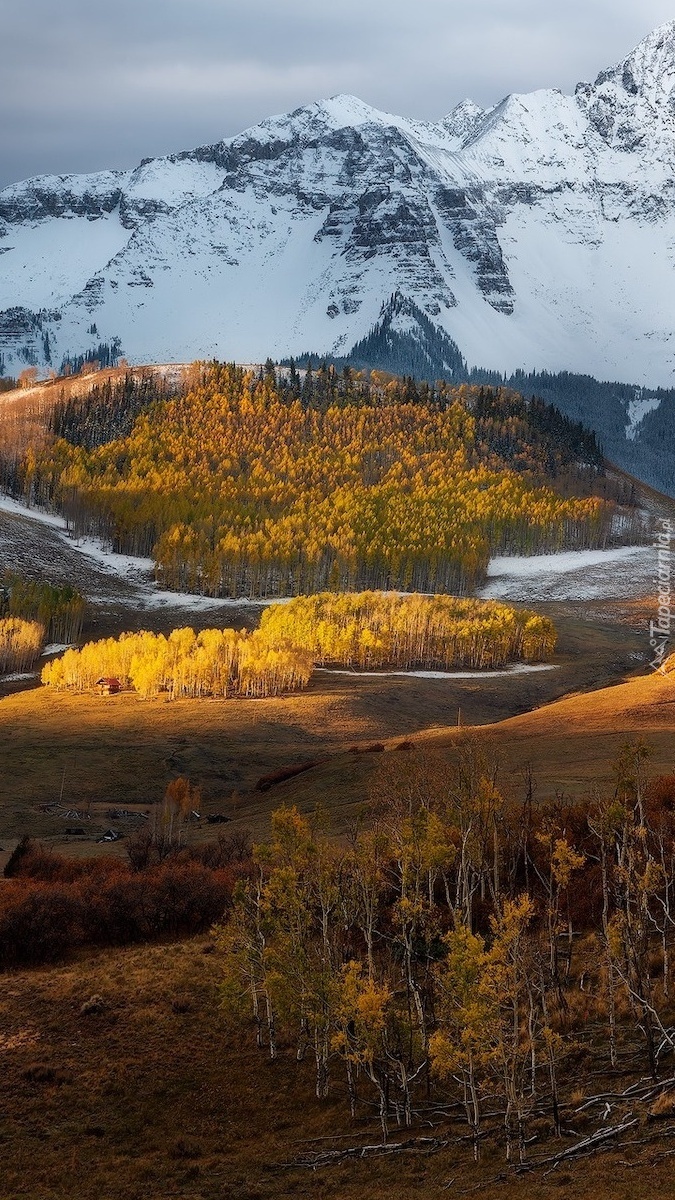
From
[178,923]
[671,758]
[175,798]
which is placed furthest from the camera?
[175,798]

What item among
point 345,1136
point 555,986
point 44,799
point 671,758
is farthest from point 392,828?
point 44,799

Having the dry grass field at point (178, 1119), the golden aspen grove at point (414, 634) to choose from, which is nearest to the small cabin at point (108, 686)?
the golden aspen grove at point (414, 634)

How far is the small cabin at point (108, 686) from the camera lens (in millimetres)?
162600

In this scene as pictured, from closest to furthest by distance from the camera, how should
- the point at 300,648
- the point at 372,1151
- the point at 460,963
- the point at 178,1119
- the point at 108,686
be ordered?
the point at 460,963 < the point at 372,1151 < the point at 178,1119 < the point at 108,686 < the point at 300,648

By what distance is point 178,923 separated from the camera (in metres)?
68.2

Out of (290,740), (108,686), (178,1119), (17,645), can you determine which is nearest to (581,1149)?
(178,1119)

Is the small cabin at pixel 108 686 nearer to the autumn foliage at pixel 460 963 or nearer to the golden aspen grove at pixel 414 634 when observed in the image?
the golden aspen grove at pixel 414 634

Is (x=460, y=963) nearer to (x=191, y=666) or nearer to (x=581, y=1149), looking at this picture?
(x=581, y=1149)

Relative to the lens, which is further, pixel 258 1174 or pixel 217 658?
pixel 217 658

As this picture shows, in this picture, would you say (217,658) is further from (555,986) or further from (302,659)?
(555,986)

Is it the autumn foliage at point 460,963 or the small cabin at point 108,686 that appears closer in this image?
the autumn foliage at point 460,963

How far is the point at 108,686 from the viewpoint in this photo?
539 feet

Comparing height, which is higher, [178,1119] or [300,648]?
[300,648]

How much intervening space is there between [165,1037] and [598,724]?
65.2 metres
